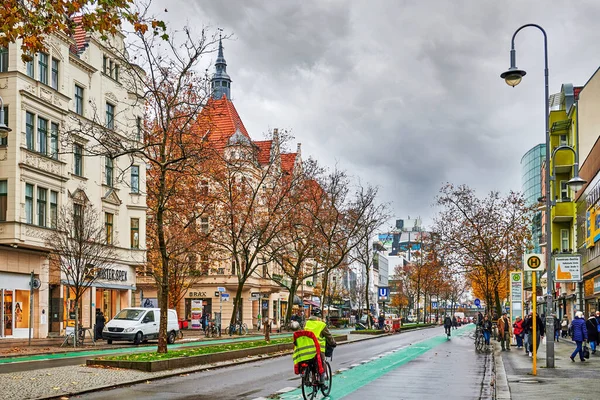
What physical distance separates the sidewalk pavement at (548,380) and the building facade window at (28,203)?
2361cm

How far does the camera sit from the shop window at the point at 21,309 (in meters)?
38.7

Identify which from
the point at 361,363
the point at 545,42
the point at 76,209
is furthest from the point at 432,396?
the point at 76,209

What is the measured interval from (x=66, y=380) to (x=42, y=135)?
2525 centimetres

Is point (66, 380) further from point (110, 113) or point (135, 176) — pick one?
point (135, 176)

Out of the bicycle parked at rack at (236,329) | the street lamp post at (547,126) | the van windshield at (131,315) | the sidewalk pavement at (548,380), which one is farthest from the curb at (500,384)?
the bicycle parked at rack at (236,329)

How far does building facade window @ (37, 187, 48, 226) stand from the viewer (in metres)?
39.3

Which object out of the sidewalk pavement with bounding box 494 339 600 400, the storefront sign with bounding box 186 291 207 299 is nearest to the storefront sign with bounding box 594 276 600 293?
the sidewalk pavement with bounding box 494 339 600 400

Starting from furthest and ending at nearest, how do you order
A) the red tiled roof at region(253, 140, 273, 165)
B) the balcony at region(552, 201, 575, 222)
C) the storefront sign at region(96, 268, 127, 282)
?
the balcony at region(552, 201, 575, 222), the red tiled roof at region(253, 140, 273, 165), the storefront sign at region(96, 268, 127, 282)

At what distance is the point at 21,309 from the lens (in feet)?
128

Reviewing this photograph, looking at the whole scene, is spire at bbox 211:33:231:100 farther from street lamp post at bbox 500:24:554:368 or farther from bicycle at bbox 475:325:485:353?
street lamp post at bbox 500:24:554:368

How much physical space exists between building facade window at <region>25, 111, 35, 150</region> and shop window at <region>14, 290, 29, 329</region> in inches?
289

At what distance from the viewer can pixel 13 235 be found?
120 ft

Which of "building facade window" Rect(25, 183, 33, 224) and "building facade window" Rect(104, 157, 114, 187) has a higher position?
"building facade window" Rect(104, 157, 114, 187)

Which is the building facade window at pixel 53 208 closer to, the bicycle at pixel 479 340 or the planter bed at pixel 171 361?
the planter bed at pixel 171 361
